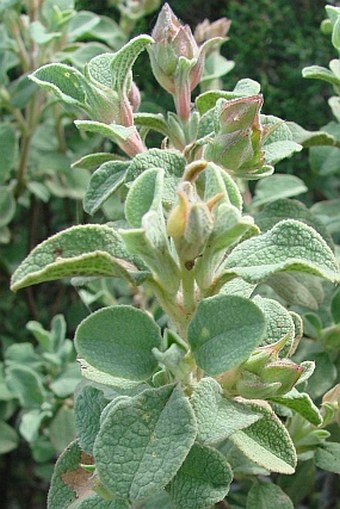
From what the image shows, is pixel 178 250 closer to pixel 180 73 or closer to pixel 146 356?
pixel 146 356

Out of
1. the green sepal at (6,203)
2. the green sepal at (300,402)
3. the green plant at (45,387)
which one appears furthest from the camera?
the green sepal at (6,203)

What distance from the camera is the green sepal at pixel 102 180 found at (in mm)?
767

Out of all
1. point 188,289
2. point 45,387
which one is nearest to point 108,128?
point 188,289

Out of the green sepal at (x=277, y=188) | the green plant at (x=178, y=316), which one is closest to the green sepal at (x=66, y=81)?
the green plant at (x=178, y=316)

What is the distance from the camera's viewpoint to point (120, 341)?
621 millimetres

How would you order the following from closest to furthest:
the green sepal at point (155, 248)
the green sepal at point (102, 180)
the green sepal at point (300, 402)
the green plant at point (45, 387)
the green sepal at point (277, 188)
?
1. the green sepal at point (155, 248)
2. the green sepal at point (300, 402)
3. the green sepal at point (102, 180)
4. the green sepal at point (277, 188)
5. the green plant at point (45, 387)

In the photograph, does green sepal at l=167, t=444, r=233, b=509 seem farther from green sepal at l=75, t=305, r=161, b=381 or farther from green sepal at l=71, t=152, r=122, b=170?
green sepal at l=71, t=152, r=122, b=170

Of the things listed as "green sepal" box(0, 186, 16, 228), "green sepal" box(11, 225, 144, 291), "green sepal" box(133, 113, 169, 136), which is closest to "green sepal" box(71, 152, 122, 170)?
"green sepal" box(133, 113, 169, 136)

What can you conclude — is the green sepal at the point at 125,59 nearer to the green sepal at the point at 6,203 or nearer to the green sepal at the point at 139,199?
the green sepal at the point at 139,199

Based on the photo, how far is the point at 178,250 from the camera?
1.93 feet

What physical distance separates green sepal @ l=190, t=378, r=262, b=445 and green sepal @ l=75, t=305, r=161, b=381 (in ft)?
0.14

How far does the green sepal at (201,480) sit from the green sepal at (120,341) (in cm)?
8

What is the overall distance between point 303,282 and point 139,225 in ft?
1.10

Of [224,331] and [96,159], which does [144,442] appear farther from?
[96,159]
